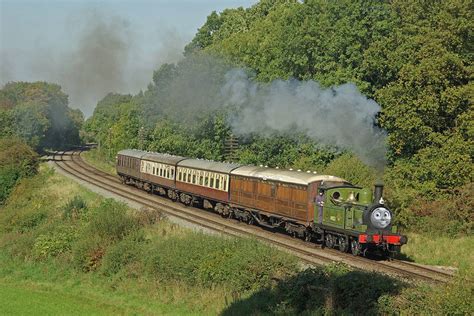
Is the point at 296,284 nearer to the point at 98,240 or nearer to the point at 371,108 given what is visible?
the point at 98,240

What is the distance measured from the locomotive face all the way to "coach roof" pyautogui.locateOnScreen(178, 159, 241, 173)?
14440mm

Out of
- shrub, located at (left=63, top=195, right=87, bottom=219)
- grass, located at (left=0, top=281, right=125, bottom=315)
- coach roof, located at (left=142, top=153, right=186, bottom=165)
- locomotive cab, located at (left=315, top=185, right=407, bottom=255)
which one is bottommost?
grass, located at (left=0, top=281, right=125, bottom=315)

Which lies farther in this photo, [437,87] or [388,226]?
[437,87]

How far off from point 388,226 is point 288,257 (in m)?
5.31

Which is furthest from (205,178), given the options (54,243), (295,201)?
(295,201)

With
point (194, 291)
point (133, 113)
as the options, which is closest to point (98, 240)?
point (194, 291)

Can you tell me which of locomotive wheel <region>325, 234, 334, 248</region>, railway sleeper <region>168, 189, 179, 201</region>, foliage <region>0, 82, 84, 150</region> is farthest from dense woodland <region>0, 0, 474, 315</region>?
foliage <region>0, 82, 84, 150</region>

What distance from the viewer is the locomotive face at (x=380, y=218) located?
24484 millimetres

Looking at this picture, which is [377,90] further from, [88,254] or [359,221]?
[88,254]

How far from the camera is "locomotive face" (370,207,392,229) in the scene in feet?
80.3

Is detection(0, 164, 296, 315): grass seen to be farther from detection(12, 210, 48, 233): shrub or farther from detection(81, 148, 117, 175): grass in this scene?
detection(81, 148, 117, 175): grass

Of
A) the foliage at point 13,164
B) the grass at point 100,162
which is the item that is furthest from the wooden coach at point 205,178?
the grass at point 100,162

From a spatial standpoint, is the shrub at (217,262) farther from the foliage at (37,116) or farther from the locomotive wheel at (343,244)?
the foliage at (37,116)

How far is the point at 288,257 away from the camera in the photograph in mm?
21641
